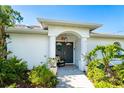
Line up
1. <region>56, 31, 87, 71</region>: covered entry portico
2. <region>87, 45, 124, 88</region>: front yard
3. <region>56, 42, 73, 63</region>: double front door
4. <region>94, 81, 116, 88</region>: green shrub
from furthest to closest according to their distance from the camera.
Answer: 1. <region>56, 42, 73, 63</region>: double front door
2. <region>56, 31, 87, 71</region>: covered entry portico
3. <region>87, 45, 124, 88</region>: front yard
4. <region>94, 81, 116, 88</region>: green shrub

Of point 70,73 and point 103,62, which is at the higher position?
point 103,62

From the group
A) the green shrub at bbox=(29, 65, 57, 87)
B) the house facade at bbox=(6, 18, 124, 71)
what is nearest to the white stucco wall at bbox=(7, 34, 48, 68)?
the house facade at bbox=(6, 18, 124, 71)

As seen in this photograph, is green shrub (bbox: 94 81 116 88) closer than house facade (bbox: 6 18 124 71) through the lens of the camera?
Yes

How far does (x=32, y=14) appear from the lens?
1526 cm

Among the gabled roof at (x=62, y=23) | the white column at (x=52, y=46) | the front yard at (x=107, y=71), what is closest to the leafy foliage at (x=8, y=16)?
the gabled roof at (x=62, y=23)

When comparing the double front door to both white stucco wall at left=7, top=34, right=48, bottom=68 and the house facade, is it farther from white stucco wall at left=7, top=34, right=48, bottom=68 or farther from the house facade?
white stucco wall at left=7, top=34, right=48, bottom=68

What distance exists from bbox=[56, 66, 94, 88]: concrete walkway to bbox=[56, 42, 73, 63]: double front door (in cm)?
316

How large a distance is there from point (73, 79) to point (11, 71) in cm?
364

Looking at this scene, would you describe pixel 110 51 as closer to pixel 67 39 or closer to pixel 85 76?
pixel 85 76

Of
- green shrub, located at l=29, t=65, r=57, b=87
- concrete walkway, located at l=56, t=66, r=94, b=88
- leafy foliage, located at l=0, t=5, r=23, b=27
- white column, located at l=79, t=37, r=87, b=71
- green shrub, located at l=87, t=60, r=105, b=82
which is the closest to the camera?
green shrub, located at l=29, t=65, r=57, b=87

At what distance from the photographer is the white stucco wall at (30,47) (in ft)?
45.8

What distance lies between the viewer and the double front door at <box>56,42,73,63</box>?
16.8 metres
